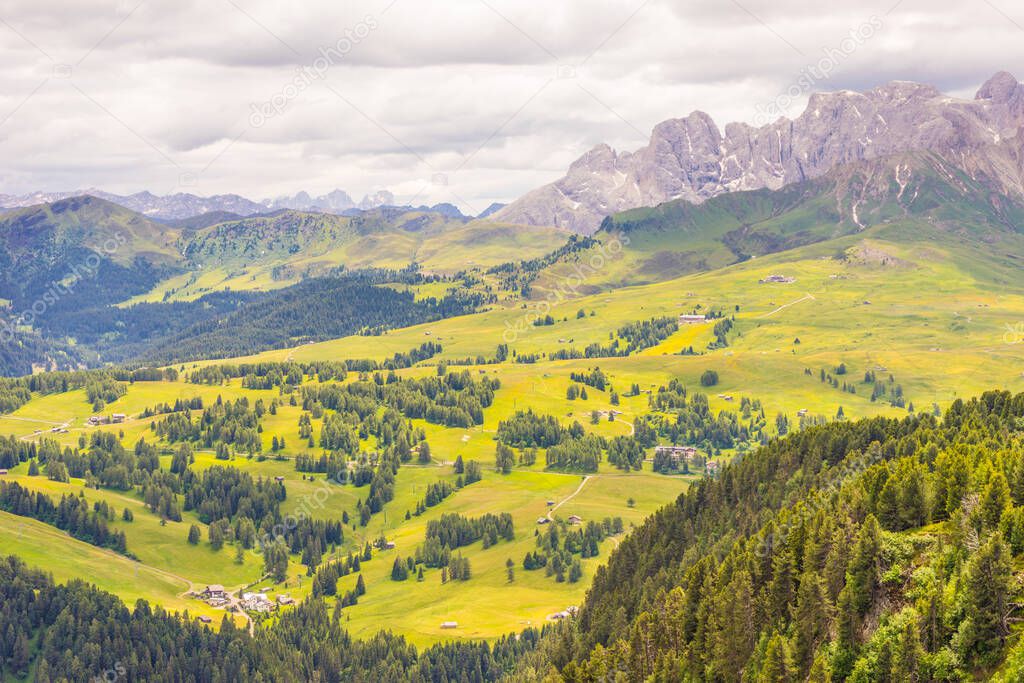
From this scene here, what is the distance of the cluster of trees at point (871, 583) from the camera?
74250 mm

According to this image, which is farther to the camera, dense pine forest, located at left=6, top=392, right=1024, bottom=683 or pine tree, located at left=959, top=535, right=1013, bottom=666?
dense pine forest, located at left=6, top=392, right=1024, bottom=683

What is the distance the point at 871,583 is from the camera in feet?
286

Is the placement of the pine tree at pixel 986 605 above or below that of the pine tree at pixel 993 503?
below

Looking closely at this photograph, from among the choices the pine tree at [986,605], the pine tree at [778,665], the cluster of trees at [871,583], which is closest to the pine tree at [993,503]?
the cluster of trees at [871,583]

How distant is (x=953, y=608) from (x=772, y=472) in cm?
9999

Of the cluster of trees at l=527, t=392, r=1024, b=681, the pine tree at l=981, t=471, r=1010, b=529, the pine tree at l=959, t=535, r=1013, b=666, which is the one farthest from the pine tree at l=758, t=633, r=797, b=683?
the pine tree at l=981, t=471, r=1010, b=529

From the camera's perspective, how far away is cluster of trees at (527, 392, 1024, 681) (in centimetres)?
7425

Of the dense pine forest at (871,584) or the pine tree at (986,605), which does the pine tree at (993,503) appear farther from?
the pine tree at (986,605)

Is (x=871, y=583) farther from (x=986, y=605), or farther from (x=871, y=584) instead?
(x=986, y=605)

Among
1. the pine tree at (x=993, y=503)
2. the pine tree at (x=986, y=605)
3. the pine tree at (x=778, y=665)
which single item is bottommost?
the pine tree at (x=778, y=665)

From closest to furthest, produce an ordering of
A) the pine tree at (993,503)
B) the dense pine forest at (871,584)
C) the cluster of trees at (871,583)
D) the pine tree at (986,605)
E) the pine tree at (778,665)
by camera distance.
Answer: the pine tree at (986,605)
the dense pine forest at (871,584)
the cluster of trees at (871,583)
the pine tree at (993,503)
the pine tree at (778,665)

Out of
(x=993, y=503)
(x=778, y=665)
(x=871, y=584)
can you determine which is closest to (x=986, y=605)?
(x=993, y=503)

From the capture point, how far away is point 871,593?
86688 millimetres

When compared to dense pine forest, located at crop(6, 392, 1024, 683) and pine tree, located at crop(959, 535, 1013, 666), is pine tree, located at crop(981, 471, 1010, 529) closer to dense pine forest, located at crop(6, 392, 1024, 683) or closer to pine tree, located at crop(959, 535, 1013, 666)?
dense pine forest, located at crop(6, 392, 1024, 683)
